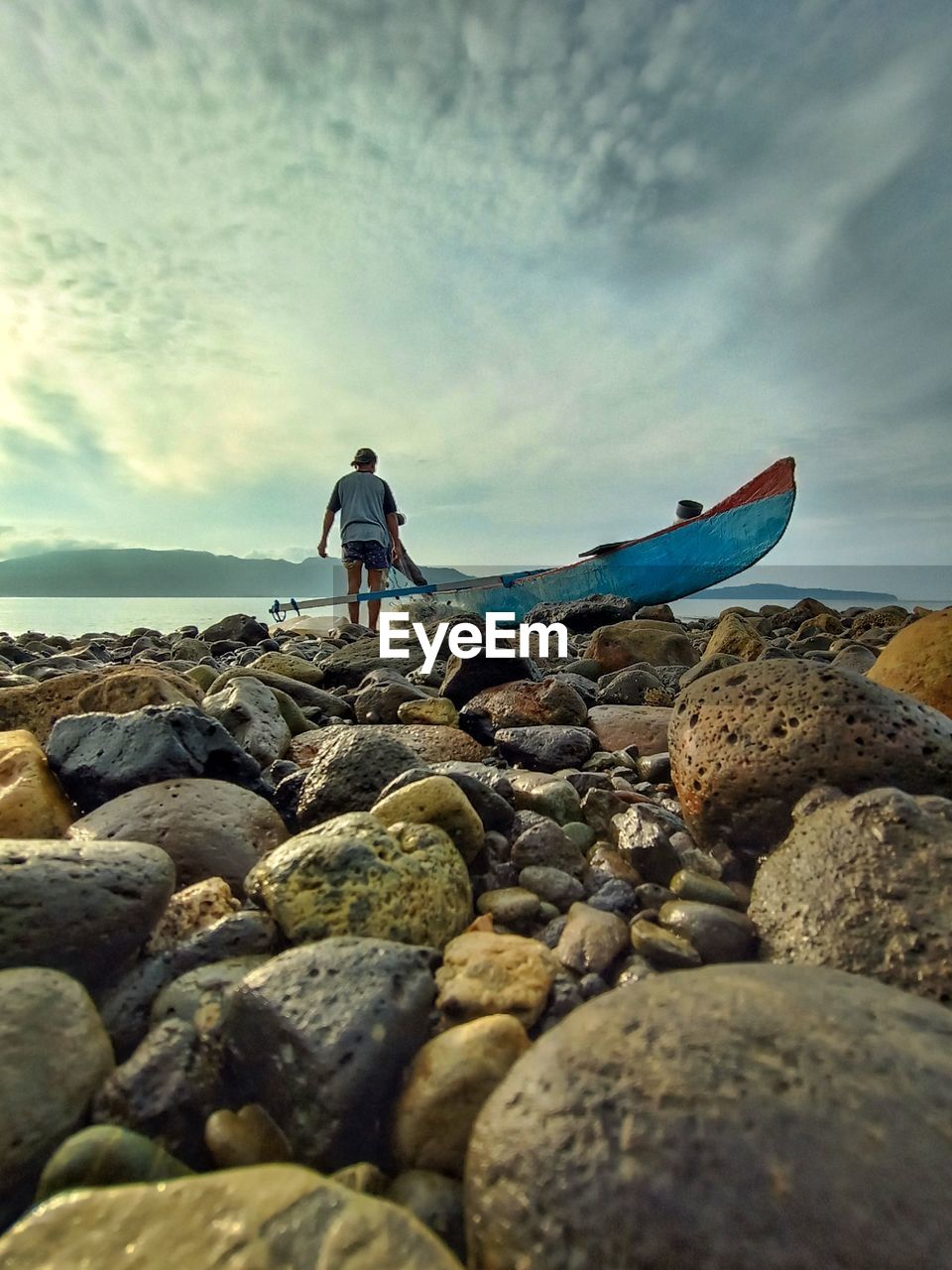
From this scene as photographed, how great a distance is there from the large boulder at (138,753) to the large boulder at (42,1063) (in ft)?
4.58

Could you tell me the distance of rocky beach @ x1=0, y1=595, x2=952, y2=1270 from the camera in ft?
3.81

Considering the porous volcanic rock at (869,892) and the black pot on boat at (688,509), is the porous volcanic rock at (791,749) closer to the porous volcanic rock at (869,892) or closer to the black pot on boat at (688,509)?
the porous volcanic rock at (869,892)

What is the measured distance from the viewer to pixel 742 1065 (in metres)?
1.32

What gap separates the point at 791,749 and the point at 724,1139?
183 centimetres

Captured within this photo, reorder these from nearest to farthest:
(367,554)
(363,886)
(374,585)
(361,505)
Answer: (363,886), (361,505), (367,554), (374,585)

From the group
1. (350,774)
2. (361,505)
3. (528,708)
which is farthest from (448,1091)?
(361,505)

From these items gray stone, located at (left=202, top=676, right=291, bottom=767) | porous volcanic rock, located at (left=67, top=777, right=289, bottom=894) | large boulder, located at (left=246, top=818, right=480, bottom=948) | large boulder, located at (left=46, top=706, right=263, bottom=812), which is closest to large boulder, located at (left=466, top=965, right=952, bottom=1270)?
large boulder, located at (left=246, top=818, right=480, bottom=948)

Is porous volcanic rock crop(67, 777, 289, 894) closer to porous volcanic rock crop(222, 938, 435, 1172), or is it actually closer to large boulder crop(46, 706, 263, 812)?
large boulder crop(46, 706, 263, 812)

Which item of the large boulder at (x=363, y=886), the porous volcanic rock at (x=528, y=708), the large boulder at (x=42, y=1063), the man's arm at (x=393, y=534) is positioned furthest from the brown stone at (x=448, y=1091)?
the man's arm at (x=393, y=534)

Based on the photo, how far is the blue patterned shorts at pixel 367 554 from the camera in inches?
528

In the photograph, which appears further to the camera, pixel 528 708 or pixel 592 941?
pixel 528 708

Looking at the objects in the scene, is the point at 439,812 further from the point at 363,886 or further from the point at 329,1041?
the point at 329,1041

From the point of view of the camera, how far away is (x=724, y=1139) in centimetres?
120

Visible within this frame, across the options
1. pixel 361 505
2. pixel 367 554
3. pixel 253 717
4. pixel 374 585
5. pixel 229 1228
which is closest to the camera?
pixel 229 1228
